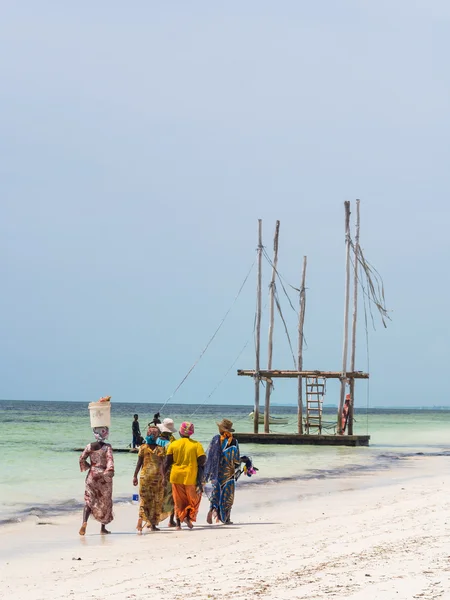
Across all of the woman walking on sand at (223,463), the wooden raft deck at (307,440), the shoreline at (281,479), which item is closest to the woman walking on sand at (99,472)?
the woman walking on sand at (223,463)

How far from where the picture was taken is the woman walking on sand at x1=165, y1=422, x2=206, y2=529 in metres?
12.2

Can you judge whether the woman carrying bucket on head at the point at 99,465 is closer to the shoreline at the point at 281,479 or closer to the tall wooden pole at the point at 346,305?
the shoreline at the point at 281,479

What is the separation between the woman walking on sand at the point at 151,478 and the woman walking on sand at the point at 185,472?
0.13 meters

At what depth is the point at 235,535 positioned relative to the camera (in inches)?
467

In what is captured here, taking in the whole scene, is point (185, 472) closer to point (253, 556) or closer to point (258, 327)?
point (253, 556)

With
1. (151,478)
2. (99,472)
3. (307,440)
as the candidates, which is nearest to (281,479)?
(151,478)

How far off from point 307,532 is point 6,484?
11559mm

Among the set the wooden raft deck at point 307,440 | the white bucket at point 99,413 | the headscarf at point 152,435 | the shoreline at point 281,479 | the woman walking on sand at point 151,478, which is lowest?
the shoreline at point 281,479

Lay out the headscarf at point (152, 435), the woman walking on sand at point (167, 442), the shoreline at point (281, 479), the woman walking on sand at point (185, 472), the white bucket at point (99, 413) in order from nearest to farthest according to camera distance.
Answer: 1. the white bucket at point (99, 413)
2. the woman walking on sand at point (185, 472)
3. the headscarf at point (152, 435)
4. the woman walking on sand at point (167, 442)
5. the shoreline at point (281, 479)

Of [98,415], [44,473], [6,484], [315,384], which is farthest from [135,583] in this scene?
[315,384]

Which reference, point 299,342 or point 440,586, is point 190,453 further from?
point 299,342

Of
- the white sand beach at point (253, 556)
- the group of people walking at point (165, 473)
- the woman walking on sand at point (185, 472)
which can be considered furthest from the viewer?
the woman walking on sand at point (185, 472)

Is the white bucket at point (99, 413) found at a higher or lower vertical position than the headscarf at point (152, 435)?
higher

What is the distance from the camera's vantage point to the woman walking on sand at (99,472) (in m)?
11.9
